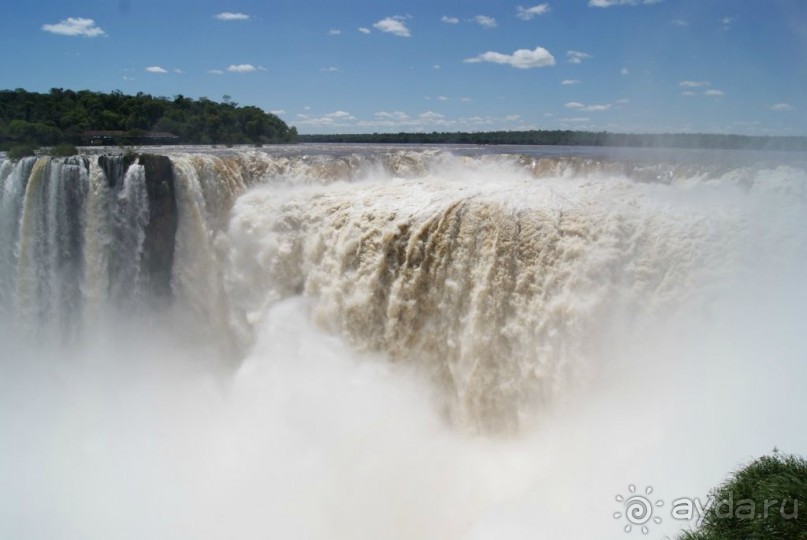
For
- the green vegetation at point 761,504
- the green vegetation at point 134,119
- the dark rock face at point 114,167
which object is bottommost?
the green vegetation at point 761,504

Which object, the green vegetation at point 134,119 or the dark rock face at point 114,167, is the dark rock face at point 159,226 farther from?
the green vegetation at point 134,119

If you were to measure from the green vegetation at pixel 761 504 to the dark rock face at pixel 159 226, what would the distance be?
1031 cm

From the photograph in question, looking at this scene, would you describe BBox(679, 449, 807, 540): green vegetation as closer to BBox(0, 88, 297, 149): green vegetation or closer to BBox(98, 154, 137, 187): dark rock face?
BBox(98, 154, 137, 187): dark rock face

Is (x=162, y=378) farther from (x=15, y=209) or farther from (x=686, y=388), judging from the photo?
(x=686, y=388)

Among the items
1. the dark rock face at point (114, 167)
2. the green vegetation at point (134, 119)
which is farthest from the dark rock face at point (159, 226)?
the green vegetation at point (134, 119)

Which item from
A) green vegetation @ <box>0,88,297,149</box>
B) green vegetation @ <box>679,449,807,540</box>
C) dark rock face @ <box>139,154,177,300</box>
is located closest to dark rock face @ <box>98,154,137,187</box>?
dark rock face @ <box>139,154,177,300</box>

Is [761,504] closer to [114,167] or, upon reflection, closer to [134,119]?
[114,167]

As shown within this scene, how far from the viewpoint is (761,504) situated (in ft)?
21.1

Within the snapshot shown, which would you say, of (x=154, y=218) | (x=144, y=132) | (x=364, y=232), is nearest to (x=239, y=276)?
(x=154, y=218)

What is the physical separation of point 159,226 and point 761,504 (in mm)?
11016

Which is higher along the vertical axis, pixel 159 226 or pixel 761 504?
pixel 159 226

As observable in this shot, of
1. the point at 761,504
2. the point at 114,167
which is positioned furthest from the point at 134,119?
the point at 761,504

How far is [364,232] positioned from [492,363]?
338 centimetres

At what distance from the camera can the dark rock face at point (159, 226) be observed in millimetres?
12344
